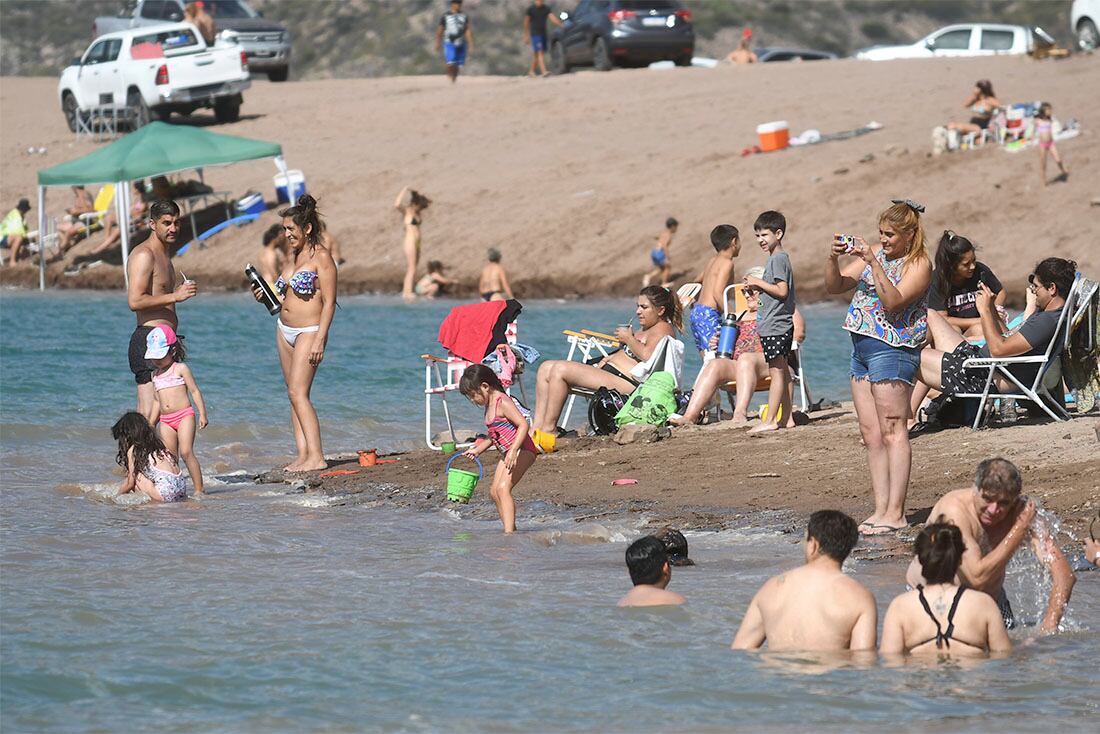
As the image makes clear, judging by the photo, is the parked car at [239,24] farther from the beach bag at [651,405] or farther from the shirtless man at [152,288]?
the shirtless man at [152,288]

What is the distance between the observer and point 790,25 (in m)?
52.3

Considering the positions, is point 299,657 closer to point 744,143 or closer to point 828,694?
point 828,694

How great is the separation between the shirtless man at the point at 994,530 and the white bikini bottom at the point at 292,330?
5062mm

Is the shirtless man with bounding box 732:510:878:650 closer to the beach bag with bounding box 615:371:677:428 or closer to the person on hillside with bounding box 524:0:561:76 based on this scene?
the beach bag with bounding box 615:371:677:428

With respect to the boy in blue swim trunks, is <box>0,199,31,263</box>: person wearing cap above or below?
below

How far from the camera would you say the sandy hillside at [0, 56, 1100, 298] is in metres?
22.2

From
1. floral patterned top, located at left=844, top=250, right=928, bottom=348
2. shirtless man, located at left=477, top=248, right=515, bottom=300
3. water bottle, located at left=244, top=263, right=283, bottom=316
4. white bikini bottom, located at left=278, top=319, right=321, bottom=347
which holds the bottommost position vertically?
shirtless man, located at left=477, top=248, right=515, bottom=300

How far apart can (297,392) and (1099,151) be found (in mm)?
15119

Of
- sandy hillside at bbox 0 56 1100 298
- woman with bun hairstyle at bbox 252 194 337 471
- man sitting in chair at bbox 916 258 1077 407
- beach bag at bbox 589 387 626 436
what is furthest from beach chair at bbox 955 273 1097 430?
sandy hillside at bbox 0 56 1100 298

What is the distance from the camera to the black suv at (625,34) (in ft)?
104

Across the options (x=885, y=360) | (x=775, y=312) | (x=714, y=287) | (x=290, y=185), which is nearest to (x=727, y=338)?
(x=714, y=287)

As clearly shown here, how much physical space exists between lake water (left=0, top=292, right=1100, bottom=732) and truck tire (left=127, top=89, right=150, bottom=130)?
19468mm

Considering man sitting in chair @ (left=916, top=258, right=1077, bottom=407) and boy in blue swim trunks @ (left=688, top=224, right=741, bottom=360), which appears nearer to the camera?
man sitting in chair @ (left=916, top=258, right=1077, bottom=407)

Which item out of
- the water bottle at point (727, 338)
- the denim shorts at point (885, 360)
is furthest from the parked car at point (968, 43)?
the denim shorts at point (885, 360)
